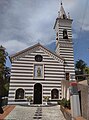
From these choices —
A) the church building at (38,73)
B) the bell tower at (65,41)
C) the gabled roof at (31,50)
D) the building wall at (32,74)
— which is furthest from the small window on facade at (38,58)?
the bell tower at (65,41)

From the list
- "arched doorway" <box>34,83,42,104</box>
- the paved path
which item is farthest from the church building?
the paved path

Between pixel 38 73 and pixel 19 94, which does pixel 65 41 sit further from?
pixel 19 94

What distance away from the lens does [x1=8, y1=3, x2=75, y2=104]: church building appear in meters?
→ 22.4

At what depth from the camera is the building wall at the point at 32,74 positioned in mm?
22528

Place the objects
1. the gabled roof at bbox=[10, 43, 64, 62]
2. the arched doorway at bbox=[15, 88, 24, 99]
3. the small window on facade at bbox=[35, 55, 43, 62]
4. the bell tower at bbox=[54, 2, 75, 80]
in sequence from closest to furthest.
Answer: the arched doorway at bbox=[15, 88, 24, 99] → the gabled roof at bbox=[10, 43, 64, 62] → the small window on facade at bbox=[35, 55, 43, 62] → the bell tower at bbox=[54, 2, 75, 80]

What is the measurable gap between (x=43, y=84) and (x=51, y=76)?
5.56ft

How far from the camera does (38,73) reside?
76.4 feet

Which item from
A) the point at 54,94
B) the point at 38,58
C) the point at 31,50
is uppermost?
the point at 31,50

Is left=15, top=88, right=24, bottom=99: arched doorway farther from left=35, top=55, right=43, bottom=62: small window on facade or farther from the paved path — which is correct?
the paved path

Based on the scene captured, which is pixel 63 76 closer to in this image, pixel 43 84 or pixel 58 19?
pixel 43 84

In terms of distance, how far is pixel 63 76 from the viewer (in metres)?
23.9

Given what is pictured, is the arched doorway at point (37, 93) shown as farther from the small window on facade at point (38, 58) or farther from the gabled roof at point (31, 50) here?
the gabled roof at point (31, 50)

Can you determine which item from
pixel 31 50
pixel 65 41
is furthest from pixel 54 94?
pixel 65 41

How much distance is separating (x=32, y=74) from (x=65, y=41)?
802 centimetres
